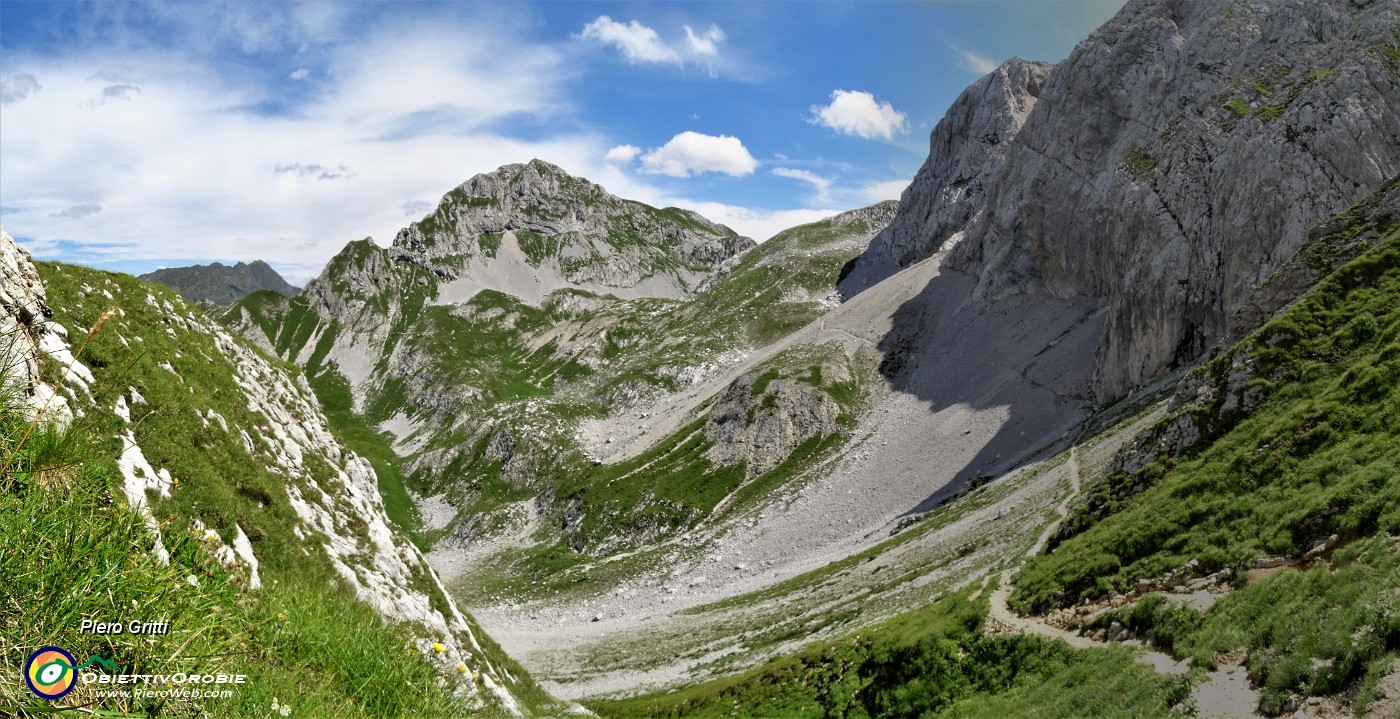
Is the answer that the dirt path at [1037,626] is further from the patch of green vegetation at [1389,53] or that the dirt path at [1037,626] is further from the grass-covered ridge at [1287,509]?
the patch of green vegetation at [1389,53]

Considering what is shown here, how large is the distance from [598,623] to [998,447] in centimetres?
5328

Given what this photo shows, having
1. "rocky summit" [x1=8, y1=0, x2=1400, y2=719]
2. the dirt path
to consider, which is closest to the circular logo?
"rocky summit" [x1=8, y1=0, x2=1400, y2=719]

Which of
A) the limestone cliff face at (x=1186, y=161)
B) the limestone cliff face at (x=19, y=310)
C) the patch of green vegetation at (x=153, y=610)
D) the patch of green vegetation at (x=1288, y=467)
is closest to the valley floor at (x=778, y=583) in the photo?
the patch of green vegetation at (x=1288, y=467)

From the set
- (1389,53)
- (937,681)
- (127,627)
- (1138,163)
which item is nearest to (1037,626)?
(937,681)

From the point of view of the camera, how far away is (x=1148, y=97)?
103 m

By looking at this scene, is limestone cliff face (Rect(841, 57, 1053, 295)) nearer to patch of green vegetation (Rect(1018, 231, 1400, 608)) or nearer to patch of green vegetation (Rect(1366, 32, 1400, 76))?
patch of green vegetation (Rect(1366, 32, 1400, 76))

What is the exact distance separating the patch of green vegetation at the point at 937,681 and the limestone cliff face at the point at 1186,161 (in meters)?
32.9

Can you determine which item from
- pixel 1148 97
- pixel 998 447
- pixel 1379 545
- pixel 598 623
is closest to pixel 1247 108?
pixel 1148 97

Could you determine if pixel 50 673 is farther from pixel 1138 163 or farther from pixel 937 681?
pixel 1138 163

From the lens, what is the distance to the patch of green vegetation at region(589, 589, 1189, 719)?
63.7 ft

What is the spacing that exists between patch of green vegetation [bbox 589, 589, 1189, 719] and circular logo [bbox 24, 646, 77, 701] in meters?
20.2

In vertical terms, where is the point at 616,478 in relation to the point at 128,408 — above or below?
below

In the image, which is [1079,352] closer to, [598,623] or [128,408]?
[598,623]

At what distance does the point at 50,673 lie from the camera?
4.95m
